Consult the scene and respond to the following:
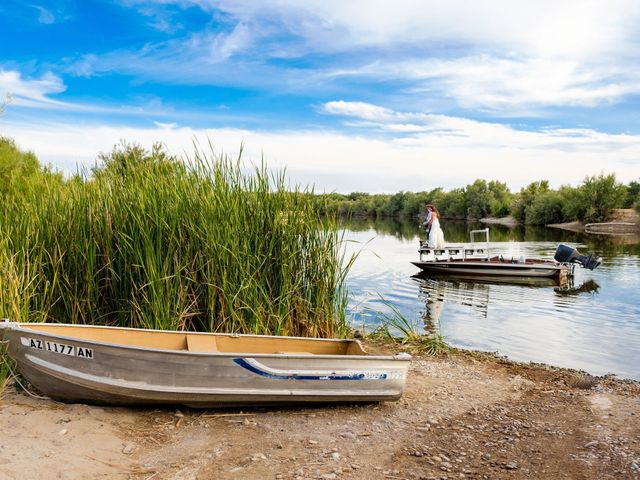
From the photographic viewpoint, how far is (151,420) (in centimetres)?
616

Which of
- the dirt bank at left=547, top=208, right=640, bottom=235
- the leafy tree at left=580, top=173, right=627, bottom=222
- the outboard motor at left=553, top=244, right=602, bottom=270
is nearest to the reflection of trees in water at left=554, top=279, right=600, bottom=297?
the outboard motor at left=553, top=244, right=602, bottom=270

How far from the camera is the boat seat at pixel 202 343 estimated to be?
675 centimetres

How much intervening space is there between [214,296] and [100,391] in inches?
79.9

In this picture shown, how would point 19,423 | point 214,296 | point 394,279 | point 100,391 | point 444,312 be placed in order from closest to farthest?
point 19,423 < point 100,391 < point 214,296 < point 444,312 < point 394,279

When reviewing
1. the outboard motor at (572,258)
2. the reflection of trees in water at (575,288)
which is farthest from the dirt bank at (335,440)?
the outboard motor at (572,258)

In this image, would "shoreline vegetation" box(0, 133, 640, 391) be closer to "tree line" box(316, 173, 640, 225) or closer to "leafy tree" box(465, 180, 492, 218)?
"tree line" box(316, 173, 640, 225)

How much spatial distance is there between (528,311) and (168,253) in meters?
14.4

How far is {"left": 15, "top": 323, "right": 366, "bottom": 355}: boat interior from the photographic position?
668 centimetres

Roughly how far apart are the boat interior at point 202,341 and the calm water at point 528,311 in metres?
1.38

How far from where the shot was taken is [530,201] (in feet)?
265

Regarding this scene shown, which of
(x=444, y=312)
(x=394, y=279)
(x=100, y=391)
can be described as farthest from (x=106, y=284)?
(x=394, y=279)

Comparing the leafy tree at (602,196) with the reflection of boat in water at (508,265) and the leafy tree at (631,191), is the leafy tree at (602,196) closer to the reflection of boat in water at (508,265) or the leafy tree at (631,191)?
the leafy tree at (631,191)

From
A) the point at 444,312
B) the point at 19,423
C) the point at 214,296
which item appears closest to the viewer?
the point at 19,423

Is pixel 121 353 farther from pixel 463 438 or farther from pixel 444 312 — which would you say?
pixel 444 312
